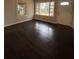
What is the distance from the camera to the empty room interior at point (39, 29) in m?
3.52

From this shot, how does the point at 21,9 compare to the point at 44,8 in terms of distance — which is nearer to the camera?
the point at 21,9

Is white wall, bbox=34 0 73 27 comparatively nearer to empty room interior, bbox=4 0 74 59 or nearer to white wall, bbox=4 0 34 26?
empty room interior, bbox=4 0 74 59

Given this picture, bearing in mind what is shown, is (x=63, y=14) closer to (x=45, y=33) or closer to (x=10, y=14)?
(x=45, y=33)

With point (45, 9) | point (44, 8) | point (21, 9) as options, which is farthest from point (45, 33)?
point (44, 8)

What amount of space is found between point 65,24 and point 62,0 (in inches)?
65.7

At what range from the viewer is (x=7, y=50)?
364 cm

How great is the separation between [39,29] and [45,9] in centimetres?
463

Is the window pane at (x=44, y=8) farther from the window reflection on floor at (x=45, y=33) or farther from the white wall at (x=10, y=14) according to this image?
the window reflection on floor at (x=45, y=33)

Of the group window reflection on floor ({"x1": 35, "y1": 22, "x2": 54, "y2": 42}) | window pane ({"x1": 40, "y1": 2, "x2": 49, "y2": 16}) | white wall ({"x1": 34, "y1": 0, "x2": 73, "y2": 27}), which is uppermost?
window pane ({"x1": 40, "y1": 2, "x2": 49, "y2": 16})

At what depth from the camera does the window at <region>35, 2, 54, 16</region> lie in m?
10.1

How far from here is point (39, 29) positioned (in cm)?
682

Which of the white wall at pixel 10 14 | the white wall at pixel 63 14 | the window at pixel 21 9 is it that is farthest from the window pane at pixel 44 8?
the white wall at pixel 10 14

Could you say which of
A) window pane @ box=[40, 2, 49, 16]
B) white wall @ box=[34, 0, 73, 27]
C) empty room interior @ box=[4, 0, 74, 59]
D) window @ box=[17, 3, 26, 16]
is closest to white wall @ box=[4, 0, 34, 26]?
empty room interior @ box=[4, 0, 74, 59]
